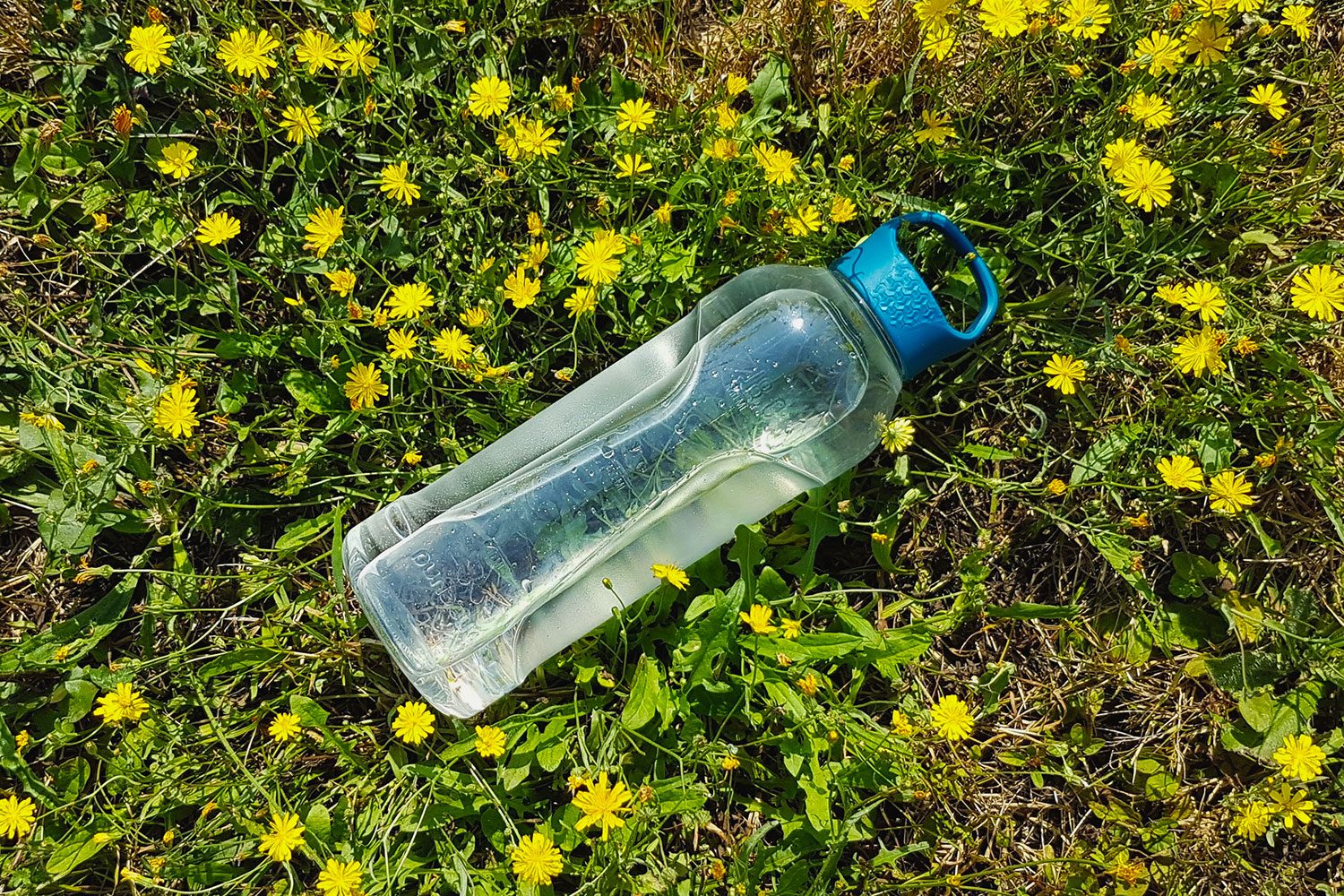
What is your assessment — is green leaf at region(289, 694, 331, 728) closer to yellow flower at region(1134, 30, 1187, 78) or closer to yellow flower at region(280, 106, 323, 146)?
yellow flower at region(280, 106, 323, 146)

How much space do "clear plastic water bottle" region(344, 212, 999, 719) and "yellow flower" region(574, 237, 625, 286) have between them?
22 centimetres

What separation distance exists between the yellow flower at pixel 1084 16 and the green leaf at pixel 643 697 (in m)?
1.49

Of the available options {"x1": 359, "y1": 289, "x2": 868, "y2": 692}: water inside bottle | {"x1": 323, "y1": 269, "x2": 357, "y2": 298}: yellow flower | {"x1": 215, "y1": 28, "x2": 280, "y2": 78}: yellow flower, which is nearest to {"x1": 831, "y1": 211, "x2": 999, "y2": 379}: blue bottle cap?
{"x1": 359, "y1": 289, "x2": 868, "y2": 692}: water inside bottle

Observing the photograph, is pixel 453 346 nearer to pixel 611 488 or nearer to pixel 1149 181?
pixel 611 488

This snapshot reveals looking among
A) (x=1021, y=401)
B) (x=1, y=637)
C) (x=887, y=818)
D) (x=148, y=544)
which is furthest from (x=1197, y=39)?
(x=1, y=637)

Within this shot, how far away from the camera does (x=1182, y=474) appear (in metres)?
2.05

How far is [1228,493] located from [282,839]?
1937 millimetres

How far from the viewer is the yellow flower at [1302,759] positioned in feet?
6.60

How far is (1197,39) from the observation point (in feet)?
6.65

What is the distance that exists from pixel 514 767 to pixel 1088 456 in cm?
137

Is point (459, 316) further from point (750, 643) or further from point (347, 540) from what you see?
point (750, 643)

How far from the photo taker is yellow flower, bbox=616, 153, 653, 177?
6.84 ft

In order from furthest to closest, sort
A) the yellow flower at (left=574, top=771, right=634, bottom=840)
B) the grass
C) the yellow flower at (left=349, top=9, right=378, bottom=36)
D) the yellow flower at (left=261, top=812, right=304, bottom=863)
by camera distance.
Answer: the grass
the yellow flower at (left=349, top=9, right=378, bottom=36)
the yellow flower at (left=261, top=812, right=304, bottom=863)
the yellow flower at (left=574, top=771, right=634, bottom=840)

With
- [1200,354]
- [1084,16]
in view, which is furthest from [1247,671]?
[1084,16]
